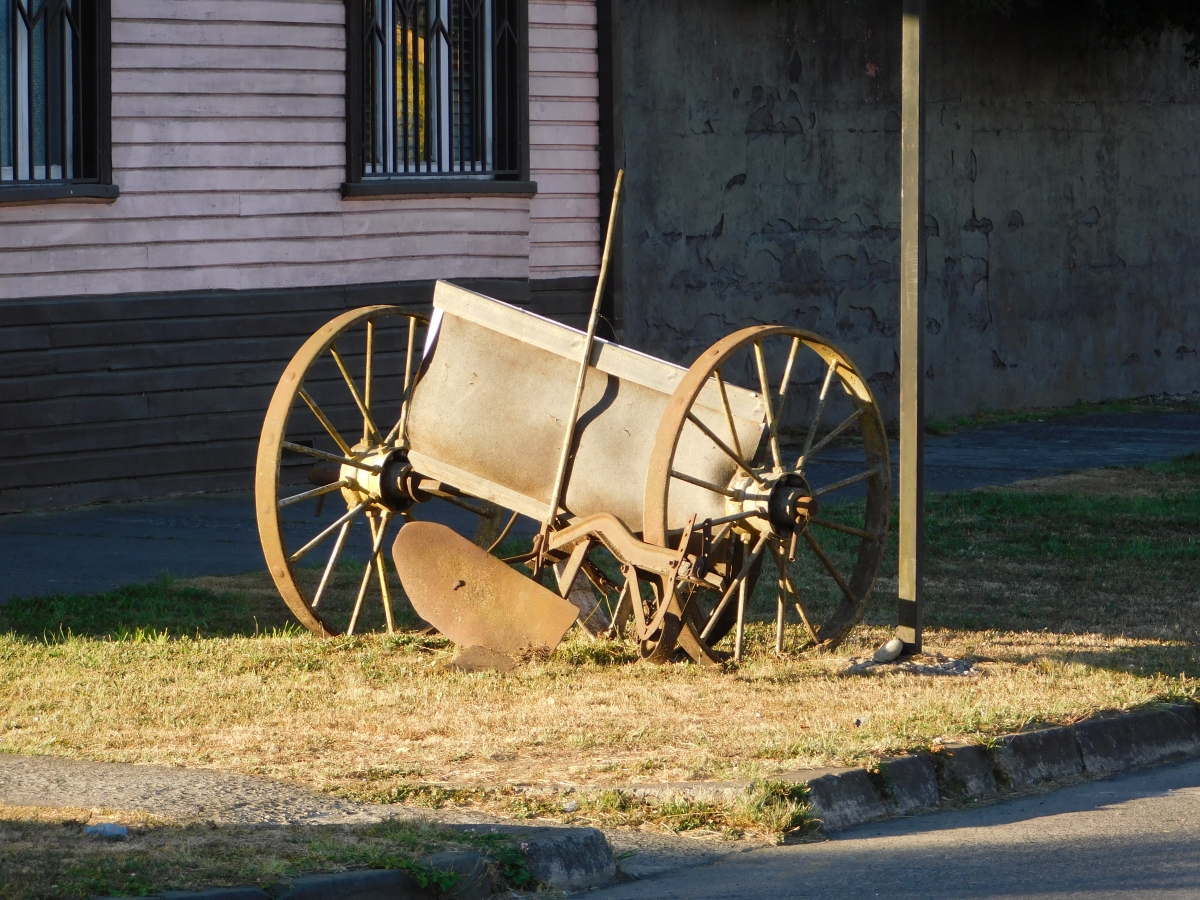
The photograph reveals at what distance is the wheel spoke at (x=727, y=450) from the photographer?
7191 mm

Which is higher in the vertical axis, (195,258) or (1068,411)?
(195,258)

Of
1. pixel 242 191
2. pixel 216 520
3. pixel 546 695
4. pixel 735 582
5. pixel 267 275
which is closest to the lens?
pixel 546 695

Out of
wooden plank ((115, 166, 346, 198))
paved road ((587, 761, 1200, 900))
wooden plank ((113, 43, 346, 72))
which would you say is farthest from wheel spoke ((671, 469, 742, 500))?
wooden plank ((113, 43, 346, 72))

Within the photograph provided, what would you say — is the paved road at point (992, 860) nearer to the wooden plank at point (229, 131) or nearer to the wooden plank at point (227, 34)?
the wooden plank at point (229, 131)

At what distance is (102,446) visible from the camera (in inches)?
459

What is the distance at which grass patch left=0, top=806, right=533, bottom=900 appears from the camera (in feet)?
14.7

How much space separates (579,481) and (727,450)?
64 centimetres

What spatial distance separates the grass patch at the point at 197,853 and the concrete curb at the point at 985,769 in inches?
31.2

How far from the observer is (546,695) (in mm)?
6930

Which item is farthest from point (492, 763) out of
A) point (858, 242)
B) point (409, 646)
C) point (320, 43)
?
point (858, 242)

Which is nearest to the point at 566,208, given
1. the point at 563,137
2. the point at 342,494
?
the point at 563,137

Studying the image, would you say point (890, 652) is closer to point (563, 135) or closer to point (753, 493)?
point (753, 493)

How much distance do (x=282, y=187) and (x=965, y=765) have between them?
750 centimetres

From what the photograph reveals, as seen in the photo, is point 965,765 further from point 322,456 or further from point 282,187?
point 282,187
